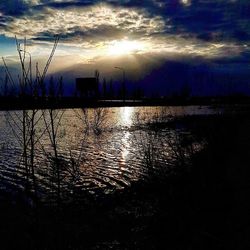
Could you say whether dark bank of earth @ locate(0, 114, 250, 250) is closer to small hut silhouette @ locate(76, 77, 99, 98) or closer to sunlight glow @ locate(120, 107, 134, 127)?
sunlight glow @ locate(120, 107, 134, 127)

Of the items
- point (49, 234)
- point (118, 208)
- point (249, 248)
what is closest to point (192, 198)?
point (118, 208)

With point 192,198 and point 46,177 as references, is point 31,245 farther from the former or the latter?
point 46,177

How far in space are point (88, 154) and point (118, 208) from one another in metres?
9.08

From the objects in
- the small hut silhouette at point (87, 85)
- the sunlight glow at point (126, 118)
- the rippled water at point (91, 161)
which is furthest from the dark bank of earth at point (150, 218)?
the small hut silhouette at point (87, 85)

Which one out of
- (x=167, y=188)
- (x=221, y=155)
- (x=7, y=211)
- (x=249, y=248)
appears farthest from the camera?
(x=221, y=155)

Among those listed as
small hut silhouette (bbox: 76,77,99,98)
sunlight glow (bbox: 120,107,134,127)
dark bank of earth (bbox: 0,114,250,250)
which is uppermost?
small hut silhouette (bbox: 76,77,99,98)

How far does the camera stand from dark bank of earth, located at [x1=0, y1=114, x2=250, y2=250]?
7.42 m

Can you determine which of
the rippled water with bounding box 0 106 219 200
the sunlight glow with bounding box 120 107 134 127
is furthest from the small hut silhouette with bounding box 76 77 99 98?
the rippled water with bounding box 0 106 219 200

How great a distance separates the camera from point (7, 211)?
962cm

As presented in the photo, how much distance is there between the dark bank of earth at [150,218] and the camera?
24.3 feet

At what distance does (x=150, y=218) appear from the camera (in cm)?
902

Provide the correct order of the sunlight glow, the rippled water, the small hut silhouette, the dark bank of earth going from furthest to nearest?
the small hut silhouette
the sunlight glow
the rippled water
the dark bank of earth

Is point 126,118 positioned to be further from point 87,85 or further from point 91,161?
point 87,85

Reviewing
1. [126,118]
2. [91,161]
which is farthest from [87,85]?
[91,161]
